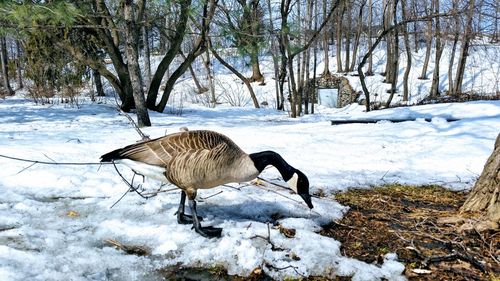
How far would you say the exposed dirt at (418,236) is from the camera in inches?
90.4

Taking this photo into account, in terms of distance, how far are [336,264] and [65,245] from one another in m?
1.70

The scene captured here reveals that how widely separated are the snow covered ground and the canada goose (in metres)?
0.28

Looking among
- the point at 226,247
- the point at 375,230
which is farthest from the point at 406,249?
the point at 226,247

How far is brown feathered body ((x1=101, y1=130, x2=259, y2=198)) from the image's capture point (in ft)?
8.47

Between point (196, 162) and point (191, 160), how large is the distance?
36 millimetres

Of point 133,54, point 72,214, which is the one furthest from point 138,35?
point 72,214

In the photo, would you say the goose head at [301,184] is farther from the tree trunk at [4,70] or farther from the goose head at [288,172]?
the tree trunk at [4,70]

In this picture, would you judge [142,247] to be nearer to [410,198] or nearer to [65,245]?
[65,245]

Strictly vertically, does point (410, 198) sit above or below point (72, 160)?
below

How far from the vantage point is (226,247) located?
2.48 m

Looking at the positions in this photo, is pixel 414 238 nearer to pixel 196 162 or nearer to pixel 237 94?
pixel 196 162

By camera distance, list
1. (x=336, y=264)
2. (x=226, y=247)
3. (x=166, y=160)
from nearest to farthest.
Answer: (x=336, y=264) → (x=226, y=247) → (x=166, y=160)

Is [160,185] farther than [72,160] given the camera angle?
No

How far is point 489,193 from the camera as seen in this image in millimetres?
2895
